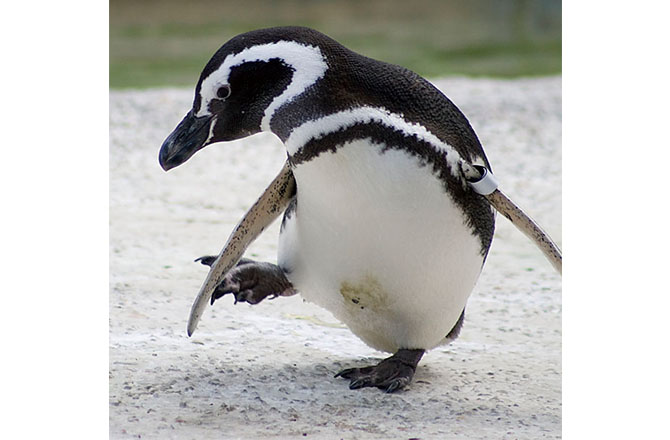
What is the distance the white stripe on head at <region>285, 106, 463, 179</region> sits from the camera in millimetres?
1269

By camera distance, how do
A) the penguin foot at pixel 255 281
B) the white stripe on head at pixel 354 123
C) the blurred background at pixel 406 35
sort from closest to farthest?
the white stripe on head at pixel 354 123, the penguin foot at pixel 255 281, the blurred background at pixel 406 35

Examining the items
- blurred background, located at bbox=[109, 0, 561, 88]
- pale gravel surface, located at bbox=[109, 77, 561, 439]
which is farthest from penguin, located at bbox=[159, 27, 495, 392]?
blurred background, located at bbox=[109, 0, 561, 88]

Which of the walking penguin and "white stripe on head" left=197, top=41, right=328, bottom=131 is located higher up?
"white stripe on head" left=197, top=41, right=328, bottom=131

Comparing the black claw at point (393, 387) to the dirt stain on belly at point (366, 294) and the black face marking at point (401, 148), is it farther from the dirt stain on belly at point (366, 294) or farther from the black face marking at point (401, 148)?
the black face marking at point (401, 148)

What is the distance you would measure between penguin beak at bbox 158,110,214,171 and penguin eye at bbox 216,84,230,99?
0.04 metres

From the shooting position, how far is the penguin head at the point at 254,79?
1280 millimetres

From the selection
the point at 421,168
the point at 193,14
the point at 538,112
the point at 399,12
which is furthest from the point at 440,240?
the point at 399,12

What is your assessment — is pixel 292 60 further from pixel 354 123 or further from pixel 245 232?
pixel 245 232

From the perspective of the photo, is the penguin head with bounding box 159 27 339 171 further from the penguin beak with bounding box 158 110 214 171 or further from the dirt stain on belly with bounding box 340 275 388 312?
the dirt stain on belly with bounding box 340 275 388 312

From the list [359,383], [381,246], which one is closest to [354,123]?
[381,246]

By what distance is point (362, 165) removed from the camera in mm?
1283

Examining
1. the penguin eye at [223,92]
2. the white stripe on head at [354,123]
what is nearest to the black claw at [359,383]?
the white stripe on head at [354,123]

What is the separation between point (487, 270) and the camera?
2244mm

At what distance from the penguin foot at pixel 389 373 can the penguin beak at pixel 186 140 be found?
41cm
